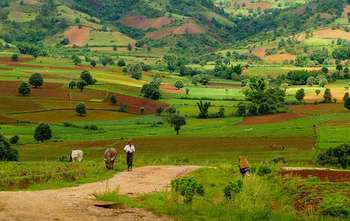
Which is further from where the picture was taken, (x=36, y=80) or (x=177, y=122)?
(x=36, y=80)

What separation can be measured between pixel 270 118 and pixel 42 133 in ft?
152

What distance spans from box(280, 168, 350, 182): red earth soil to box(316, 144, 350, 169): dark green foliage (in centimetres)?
1201

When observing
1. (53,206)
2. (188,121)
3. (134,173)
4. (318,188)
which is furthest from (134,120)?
(53,206)

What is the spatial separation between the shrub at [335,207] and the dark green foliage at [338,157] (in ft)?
91.1

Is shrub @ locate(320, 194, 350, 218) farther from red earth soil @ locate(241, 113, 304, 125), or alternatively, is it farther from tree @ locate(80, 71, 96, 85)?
tree @ locate(80, 71, 96, 85)

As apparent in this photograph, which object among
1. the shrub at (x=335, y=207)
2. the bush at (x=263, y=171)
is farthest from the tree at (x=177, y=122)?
the shrub at (x=335, y=207)

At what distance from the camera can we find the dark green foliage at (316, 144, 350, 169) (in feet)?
186

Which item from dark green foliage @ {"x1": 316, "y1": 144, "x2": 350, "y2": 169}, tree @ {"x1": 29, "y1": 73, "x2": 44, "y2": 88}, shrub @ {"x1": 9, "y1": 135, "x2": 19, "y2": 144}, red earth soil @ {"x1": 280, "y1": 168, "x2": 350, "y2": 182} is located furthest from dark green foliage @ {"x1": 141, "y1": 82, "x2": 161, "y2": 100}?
red earth soil @ {"x1": 280, "y1": 168, "x2": 350, "y2": 182}

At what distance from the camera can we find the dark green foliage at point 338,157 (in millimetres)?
A: 56781

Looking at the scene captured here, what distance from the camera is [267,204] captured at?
29.7 m

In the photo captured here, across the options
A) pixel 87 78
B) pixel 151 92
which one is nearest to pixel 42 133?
pixel 151 92

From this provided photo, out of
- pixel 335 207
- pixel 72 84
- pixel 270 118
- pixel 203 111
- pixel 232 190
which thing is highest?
pixel 72 84

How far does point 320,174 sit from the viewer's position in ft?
141

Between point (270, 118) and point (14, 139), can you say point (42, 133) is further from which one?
point (270, 118)
